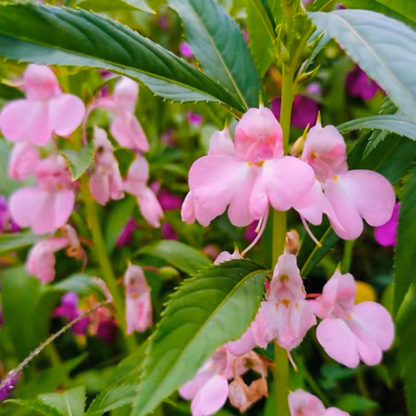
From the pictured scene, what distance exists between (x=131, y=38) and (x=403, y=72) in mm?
250

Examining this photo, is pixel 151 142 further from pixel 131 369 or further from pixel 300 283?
pixel 300 283

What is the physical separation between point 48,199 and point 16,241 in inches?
5.8

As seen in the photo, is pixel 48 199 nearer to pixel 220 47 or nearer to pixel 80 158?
pixel 80 158

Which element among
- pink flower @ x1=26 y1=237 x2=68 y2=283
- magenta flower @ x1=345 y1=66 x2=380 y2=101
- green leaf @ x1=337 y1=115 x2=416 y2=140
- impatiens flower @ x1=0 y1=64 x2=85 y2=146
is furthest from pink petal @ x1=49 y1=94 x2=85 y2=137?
magenta flower @ x1=345 y1=66 x2=380 y2=101

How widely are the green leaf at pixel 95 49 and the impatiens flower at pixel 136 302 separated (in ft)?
1.20

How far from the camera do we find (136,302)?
0.87m

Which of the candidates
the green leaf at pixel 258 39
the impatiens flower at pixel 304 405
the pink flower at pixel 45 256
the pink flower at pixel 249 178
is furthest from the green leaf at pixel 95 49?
the pink flower at pixel 45 256

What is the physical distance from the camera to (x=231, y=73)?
0.69 meters

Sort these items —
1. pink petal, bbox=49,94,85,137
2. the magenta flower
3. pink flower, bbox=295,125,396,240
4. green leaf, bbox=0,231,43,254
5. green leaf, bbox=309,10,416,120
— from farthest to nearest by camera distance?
the magenta flower < green leaf, bbox=0,231,43,254 < pink petal, bbox=49,94,85,137 < pink flower, bbox=295,125,396,240 < green leaf, bbox=309,10,416,120

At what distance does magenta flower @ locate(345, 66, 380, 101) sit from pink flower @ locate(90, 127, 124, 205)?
626 millimetres

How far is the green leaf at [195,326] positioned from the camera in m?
0.41

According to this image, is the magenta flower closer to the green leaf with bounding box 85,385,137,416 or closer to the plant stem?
the plant stem

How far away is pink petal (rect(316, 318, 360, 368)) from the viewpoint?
1.73 feet

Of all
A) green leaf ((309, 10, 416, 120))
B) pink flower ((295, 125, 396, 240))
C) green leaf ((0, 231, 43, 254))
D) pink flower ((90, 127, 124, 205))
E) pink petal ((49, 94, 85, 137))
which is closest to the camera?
green leaf ((309, 10, 416, 120))
